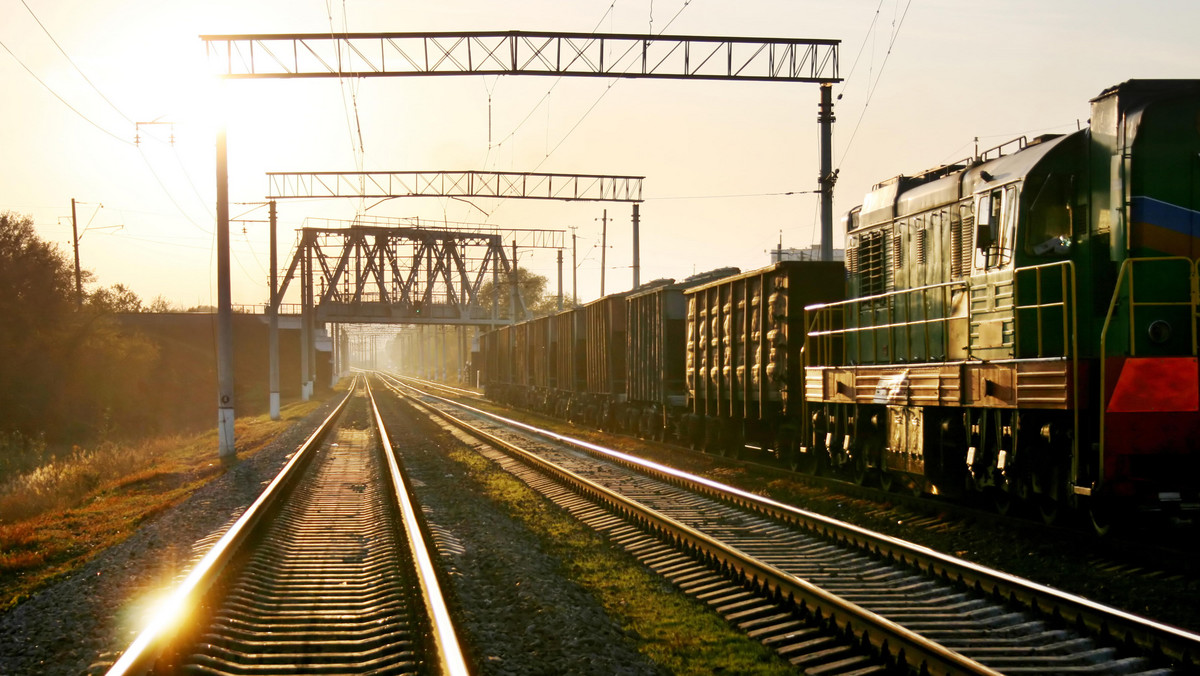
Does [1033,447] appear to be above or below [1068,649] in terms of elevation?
above

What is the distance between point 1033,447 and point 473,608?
5.67 metres

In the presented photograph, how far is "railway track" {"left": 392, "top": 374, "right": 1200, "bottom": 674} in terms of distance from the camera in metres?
5.93

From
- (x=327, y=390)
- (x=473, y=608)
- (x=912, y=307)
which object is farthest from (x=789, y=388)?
(x=327, y=390)

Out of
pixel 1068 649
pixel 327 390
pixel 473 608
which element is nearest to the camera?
pixel 1068 649

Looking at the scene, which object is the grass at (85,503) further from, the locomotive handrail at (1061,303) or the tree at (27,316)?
the tree at (27,316)

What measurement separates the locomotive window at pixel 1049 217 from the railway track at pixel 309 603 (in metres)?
6.65

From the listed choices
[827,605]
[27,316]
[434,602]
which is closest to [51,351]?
[27,316]

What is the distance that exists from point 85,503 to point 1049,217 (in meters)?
16.0

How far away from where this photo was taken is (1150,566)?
8.42 metres

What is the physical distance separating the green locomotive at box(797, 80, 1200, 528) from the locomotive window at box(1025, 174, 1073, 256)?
0.05 ft

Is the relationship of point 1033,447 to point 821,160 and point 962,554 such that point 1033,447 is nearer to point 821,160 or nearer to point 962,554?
point 962,554

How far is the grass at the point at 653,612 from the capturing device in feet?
20.8

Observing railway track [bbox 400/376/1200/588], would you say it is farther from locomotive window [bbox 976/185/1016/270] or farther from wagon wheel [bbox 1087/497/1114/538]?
locomotive window [bbox 976/185/1016/270]

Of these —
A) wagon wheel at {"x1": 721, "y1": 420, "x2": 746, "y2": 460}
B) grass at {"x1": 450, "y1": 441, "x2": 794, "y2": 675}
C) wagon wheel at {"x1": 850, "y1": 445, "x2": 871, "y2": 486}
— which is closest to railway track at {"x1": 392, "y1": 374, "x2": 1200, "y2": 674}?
grass at {"x1": 450, "y1": 441, "x2": 794, "y2": 675}
